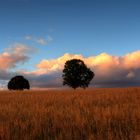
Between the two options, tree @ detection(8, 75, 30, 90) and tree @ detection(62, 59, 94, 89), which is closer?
tree @ detection(62, 59, 94, 89)

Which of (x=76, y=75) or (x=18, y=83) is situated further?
(x=18, y=83)

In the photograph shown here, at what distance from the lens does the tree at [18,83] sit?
265 ft

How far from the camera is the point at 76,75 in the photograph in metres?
66.2

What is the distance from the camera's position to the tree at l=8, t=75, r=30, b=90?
80794 mm

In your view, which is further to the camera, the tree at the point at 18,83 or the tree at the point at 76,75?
the tree at the point at 18,83

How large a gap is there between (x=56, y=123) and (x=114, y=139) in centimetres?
206

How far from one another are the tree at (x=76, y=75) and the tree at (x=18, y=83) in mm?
17986

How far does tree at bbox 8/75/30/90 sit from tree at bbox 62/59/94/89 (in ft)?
59.0

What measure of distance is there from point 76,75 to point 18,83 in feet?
68.0

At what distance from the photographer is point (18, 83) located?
81.0 m

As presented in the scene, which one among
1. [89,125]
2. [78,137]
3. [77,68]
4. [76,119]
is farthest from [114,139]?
[77,68]

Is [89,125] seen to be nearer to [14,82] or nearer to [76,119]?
[76,119]

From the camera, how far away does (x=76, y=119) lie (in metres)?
7.61

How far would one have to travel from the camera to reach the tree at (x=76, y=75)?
66125mm
